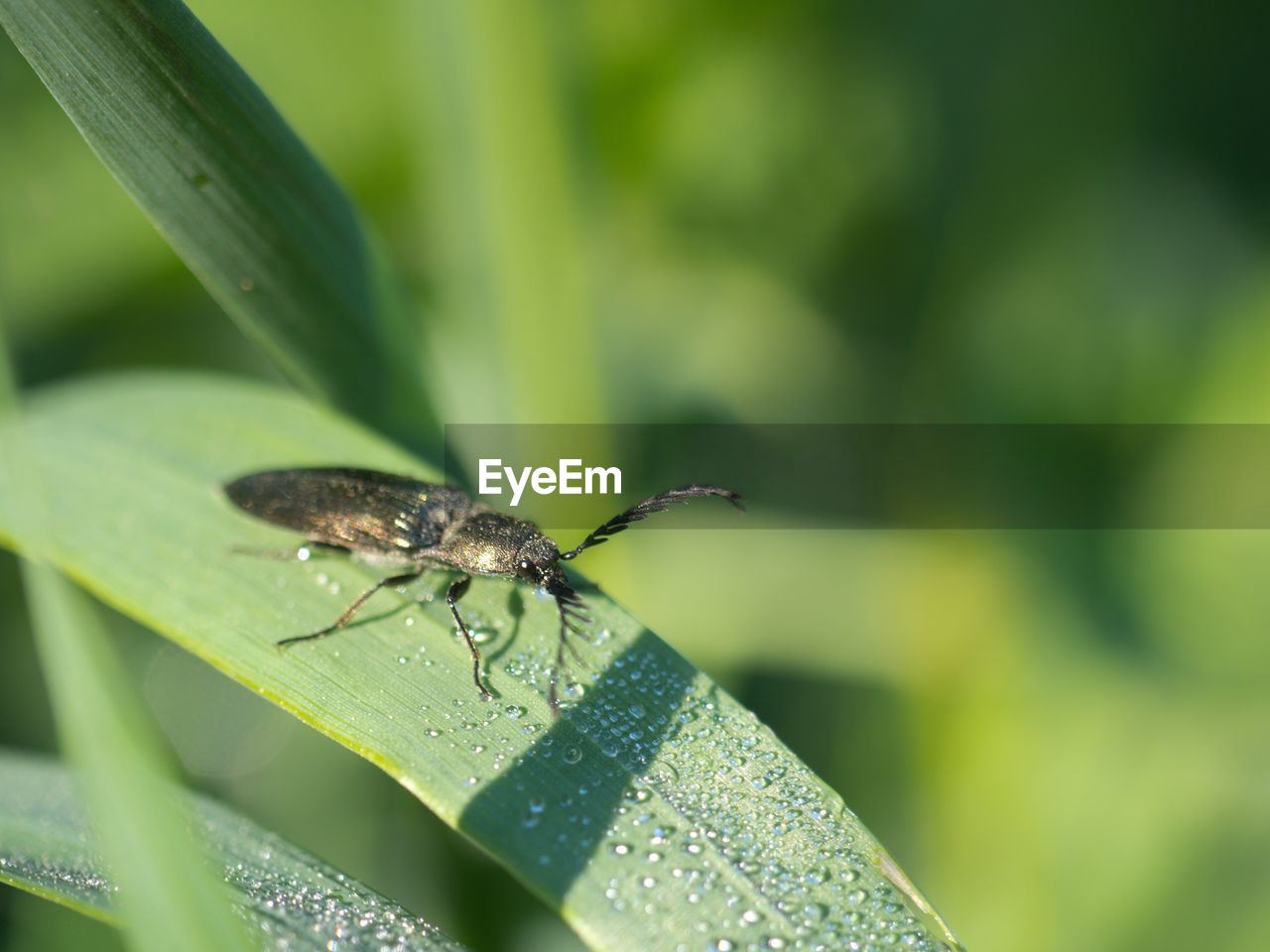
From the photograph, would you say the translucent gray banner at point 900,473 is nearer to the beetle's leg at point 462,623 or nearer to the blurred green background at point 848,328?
the blurred green background at point 848,328

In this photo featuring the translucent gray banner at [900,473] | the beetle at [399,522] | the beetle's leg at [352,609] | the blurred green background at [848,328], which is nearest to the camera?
the beetle's leg at [352,609]

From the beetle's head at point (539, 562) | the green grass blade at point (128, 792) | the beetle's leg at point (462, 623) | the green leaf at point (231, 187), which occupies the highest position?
the green leaf at point (231, 187)

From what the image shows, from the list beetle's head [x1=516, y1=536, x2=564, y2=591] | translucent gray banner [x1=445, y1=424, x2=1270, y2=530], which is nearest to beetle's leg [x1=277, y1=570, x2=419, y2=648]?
beetle's head [x1=516, y1=536, x2=564, y2=591]

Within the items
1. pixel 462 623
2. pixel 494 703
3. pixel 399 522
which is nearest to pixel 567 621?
pixel 462 623

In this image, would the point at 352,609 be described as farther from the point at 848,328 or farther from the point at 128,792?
the point at 848,328

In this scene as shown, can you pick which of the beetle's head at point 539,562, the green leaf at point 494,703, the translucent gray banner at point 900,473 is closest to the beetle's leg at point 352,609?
the green leaf at point 494,703

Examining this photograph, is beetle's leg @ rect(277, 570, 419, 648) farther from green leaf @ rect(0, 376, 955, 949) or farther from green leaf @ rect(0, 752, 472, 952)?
green leaf @ rect(0, 752, 472, 952)
